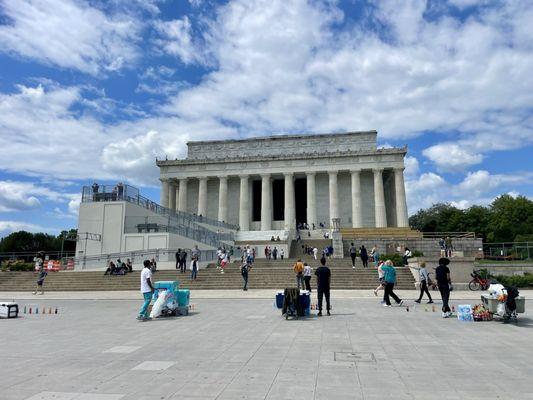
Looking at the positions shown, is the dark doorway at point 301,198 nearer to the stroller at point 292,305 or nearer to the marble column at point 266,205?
the marble column at point 266,205

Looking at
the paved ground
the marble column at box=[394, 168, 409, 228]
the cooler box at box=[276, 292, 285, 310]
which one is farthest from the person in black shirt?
the marble column at box=[394, 168, 409, 228]

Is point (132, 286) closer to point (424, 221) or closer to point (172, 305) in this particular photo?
point (172, 305)

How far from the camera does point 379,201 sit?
62156mm

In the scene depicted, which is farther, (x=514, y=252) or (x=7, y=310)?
(x=514, y=252)

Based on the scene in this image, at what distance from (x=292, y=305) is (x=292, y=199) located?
2095 inches

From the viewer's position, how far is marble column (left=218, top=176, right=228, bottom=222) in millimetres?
66875

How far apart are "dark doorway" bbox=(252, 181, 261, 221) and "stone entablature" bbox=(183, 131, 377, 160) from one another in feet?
24.2

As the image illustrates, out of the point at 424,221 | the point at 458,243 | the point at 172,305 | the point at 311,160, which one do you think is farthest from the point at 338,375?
the point at 424,221

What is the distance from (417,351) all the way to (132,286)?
22.6 metres

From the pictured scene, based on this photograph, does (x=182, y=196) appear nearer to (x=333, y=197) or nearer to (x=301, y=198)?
(x=301, y=198)

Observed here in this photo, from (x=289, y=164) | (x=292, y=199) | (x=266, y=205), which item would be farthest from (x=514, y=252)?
(x=266, y=205)

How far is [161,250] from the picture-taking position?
112ft

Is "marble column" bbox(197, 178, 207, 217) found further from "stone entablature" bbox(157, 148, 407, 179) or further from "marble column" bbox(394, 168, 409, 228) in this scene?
"marble column" bbox(394, 168, 409, 228)

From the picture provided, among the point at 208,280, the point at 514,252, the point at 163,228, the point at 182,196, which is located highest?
the point at 182,196
